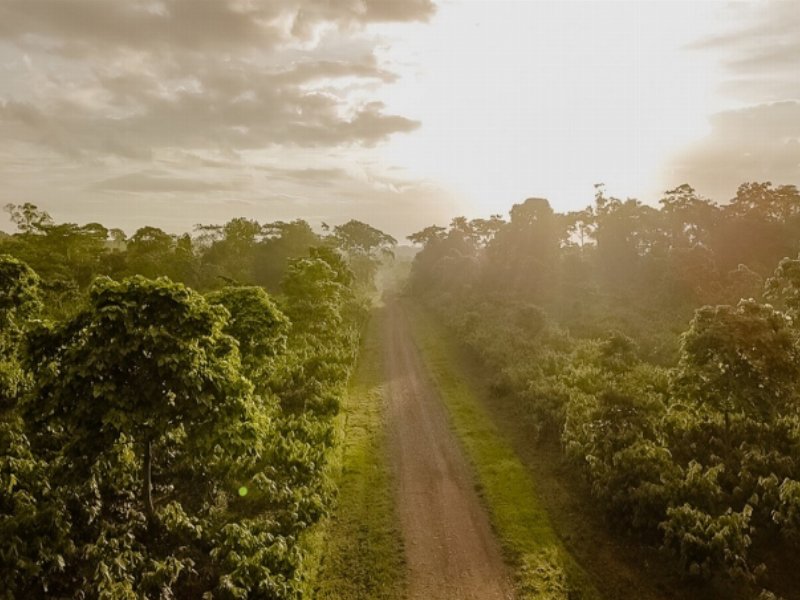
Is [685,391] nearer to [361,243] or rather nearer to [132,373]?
[132,373]

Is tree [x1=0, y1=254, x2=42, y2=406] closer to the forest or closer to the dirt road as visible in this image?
the forest

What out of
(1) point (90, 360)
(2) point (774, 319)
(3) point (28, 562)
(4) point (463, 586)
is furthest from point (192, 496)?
(2) point (774, 319)

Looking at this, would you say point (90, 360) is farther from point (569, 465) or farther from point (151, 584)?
point (569, 465)

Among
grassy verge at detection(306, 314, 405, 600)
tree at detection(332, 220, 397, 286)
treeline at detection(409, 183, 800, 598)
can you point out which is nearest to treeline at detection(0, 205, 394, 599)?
grassy verge at detection(306, 314, 405, 600)

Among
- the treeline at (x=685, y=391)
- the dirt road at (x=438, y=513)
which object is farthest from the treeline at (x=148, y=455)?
the treeline at (x=685, y=391)

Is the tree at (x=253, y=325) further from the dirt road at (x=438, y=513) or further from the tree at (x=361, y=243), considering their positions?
the tree at (x=361, y=243)

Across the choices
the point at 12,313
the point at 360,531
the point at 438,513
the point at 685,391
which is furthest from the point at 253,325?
the point at 685,391
